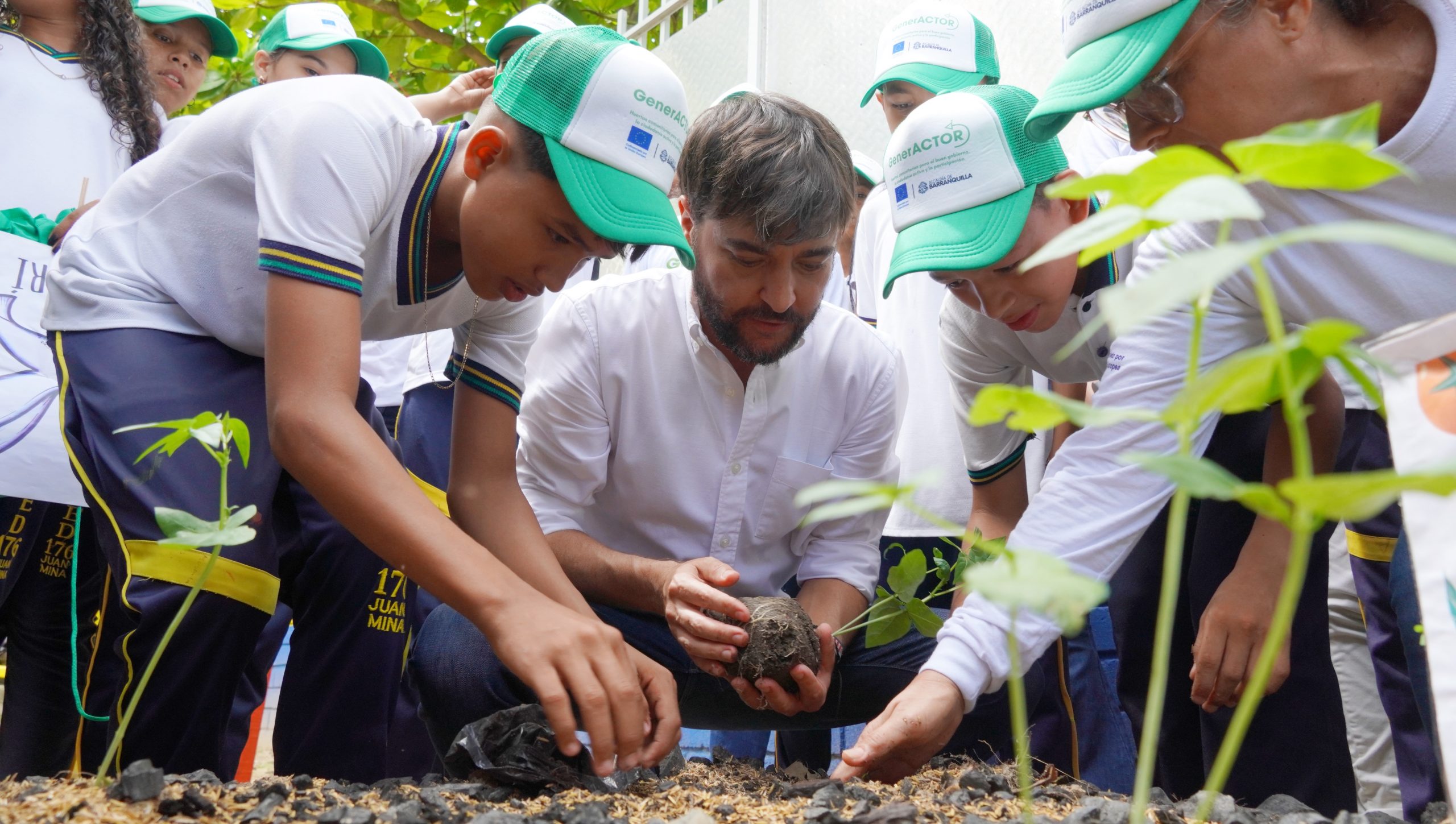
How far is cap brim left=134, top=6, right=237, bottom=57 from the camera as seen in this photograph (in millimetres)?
3219

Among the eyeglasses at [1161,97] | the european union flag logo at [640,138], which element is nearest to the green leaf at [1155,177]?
the eyeglasses at [1161,97]

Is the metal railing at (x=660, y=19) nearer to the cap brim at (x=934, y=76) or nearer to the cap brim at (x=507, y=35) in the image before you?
the cap brim at (x=507, y=35)

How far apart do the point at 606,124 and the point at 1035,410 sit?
4.01 feet

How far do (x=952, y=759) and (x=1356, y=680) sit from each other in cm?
129

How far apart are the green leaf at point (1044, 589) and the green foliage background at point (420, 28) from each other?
5.27 m

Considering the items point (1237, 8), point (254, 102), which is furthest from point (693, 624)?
point (1237, 8)

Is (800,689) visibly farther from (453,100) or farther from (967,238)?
(453,100)

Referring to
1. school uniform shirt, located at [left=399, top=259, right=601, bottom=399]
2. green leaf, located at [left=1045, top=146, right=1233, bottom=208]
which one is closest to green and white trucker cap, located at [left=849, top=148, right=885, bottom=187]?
school uniform shirt, located at [left=399, top=259, right=601, bottom=399]

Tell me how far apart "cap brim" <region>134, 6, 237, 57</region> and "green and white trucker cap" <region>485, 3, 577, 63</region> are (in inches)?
31.7

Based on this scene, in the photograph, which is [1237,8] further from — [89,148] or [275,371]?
[89,148]

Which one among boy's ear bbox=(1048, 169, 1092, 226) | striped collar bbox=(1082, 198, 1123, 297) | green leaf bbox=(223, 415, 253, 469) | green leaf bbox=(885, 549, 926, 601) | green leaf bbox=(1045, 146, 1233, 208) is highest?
boy's ear bbox=(1048, 169, 1092, 226)

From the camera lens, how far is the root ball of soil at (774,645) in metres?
1.82

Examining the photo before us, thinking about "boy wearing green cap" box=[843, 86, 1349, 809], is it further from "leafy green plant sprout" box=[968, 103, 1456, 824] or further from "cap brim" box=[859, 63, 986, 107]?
"leafy green plant sprout" box=[968, 103, 1456, 824]

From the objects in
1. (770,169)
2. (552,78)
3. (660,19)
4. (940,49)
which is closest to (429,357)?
(770,169)
